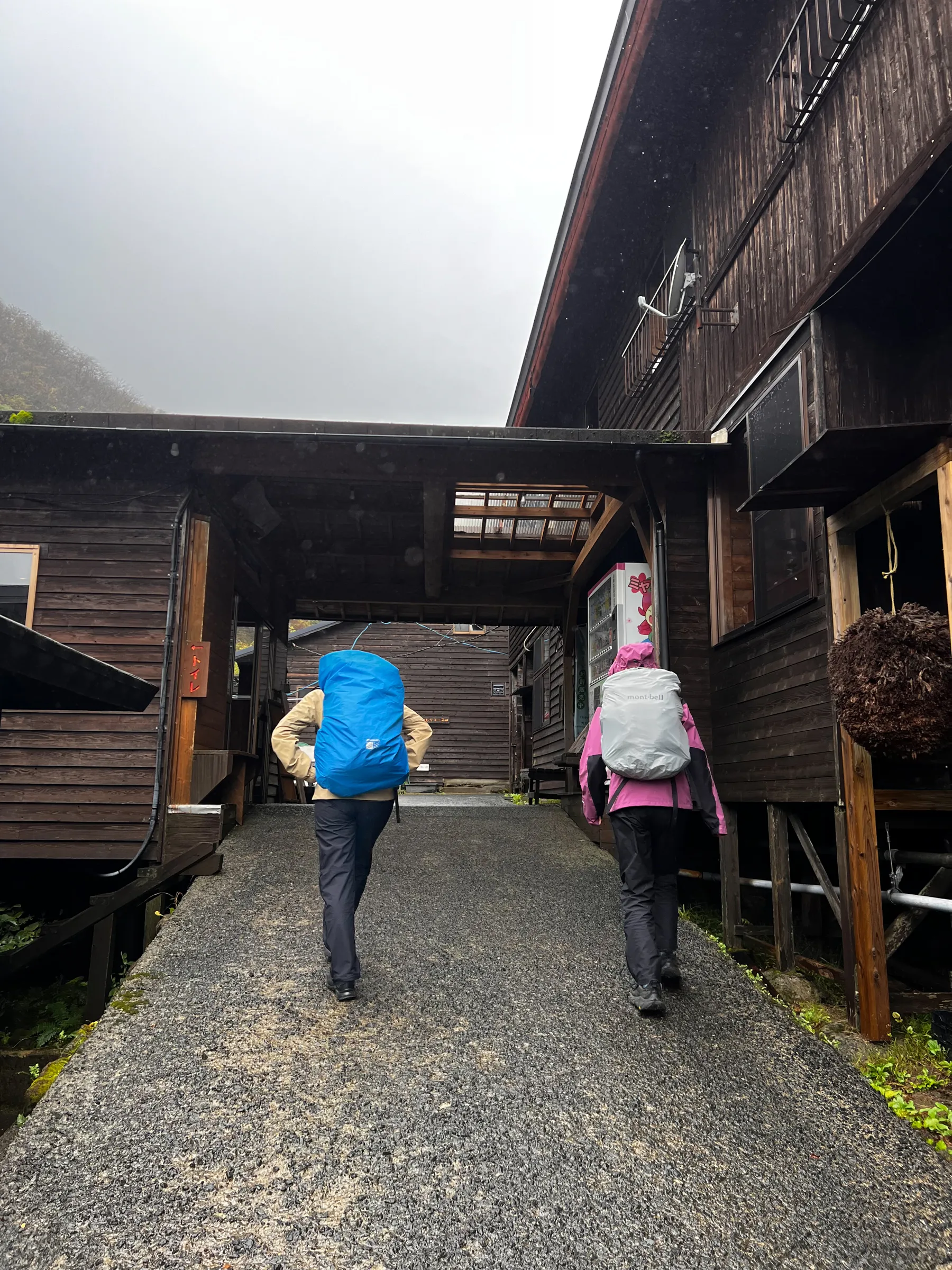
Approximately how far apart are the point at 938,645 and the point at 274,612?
9495mm

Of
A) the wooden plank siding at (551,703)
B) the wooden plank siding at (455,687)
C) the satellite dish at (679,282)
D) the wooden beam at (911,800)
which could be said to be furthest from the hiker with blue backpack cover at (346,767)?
the wooden plank siding at (455,687)

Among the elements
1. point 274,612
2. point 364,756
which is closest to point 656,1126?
point 364,756

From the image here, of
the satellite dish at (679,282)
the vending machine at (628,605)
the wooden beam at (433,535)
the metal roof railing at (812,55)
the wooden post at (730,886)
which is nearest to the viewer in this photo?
the metal roof railing at (812,55)

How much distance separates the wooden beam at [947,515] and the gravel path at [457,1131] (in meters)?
2.05

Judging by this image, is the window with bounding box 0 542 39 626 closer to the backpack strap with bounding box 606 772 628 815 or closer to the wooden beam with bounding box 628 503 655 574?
the wooden beam with bounding box 628 503 655 574

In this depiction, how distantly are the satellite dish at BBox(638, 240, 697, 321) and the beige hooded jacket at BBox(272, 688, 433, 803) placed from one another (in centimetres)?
519

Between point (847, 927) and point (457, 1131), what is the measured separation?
228cm

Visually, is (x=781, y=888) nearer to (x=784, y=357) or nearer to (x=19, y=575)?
(x=784, y=357)

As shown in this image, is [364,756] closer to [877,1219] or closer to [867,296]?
[877,1219]

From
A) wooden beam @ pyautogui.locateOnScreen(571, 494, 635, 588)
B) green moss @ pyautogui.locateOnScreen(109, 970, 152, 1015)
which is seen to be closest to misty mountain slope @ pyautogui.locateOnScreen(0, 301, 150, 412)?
wooden beam @ pyautogui.locateOnScreen(571, 494, 635, 588)

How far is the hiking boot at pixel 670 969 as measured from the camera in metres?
4.53

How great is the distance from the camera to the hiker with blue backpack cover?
13.9 ft

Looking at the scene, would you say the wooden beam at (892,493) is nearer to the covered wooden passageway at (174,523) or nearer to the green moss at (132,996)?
the covered wooden passageway at (174,523)

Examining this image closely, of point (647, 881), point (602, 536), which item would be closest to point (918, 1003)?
point (647, 881)
